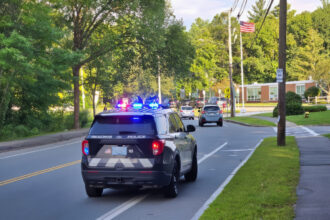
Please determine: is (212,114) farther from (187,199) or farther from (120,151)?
(120,151)

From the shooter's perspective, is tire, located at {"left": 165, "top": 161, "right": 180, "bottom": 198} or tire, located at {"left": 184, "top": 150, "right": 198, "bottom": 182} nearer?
tire, located at {"left": 165, "top": 161, "right": 180, "bottom": 198}

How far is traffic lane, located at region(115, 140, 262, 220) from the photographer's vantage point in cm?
848

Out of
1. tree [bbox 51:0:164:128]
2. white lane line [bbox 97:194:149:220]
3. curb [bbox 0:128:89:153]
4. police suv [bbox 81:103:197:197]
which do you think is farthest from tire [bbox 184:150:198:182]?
tree [bbox 51:0:164:128]

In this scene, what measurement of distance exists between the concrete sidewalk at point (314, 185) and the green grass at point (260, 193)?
14 cm

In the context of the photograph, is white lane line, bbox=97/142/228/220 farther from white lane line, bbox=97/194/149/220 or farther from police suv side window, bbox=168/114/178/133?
police suv side window, bbox=168/114/178/133

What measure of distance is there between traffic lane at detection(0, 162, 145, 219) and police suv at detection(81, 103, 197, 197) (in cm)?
41

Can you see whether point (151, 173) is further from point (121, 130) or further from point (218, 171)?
point (218, 171)

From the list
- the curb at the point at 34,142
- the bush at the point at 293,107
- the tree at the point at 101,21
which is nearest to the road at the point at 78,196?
the curb at the point at 34,142

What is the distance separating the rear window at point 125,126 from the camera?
9.58m

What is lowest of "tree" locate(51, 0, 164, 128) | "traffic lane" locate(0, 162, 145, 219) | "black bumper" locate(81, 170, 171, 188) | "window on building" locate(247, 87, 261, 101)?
"traffic lane" locate(0, 162, 145, 219)

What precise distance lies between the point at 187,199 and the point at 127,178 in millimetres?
1244

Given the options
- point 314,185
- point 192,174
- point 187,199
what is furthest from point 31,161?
point 314,185

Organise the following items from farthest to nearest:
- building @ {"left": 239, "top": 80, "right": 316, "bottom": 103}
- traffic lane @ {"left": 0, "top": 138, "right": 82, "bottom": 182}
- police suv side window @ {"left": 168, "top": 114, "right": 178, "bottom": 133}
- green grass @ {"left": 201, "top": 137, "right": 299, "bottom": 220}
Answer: building @ {"left": 239, "top": 80, "right": 316, "bottom": 103} → traffic lane @ {"left": 0, "top": 138, "right": 82, "bottom": 182} → police suv side window @ {"left": 168, "top": 114, "right": 178, "bottom": 133} → green grass @ {"left": 201, "top": 137, "right": 299, "bottom": 220}

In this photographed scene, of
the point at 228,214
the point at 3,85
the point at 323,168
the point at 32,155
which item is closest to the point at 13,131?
the point at 3,85
